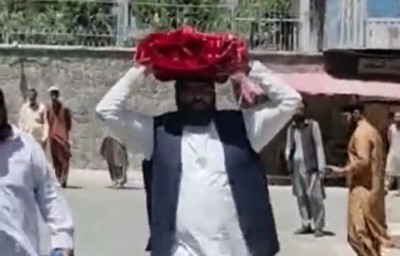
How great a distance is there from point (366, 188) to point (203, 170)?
5.20 metres

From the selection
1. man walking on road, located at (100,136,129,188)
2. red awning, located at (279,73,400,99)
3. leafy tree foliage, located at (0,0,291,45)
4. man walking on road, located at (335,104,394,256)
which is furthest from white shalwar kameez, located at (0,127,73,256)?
leafy tree foliage, located at (0,0,291,45)

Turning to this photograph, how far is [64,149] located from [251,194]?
55.8 ft

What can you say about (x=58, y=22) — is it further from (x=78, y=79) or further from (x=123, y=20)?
(x=78, y=79)

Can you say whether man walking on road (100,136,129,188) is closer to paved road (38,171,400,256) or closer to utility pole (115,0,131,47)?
paved road (38,171,400,256)

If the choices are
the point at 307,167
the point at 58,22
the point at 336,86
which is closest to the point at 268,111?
the point at 307,167

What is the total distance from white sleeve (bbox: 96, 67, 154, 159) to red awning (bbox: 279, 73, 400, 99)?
21755mm

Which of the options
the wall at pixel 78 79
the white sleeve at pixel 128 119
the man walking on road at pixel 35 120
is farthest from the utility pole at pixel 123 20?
the white sleeve at pixel 128 119

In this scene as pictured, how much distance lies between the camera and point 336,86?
97.0 feet

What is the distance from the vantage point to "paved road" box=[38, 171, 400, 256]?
1472cm

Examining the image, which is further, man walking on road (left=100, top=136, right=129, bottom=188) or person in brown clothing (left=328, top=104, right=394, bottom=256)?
man walking on road (left=100, top=136, right=129, bottom=188)

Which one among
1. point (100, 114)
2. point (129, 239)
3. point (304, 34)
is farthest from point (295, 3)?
point (100, 114)

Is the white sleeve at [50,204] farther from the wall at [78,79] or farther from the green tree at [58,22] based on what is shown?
the green tree at [58,22]

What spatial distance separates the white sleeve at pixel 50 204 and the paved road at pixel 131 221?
727 cm

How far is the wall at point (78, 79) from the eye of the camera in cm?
2902
